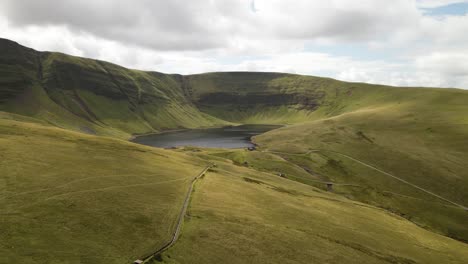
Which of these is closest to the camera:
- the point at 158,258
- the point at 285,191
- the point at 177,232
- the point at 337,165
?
the point at 158,258

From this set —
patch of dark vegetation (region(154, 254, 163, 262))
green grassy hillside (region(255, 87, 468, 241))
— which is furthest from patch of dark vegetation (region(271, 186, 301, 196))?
patch of dark vegetation (region(154, 254, 163, 262))

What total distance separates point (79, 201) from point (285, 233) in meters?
33.3

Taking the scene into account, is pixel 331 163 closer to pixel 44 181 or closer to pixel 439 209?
pixel 439 209

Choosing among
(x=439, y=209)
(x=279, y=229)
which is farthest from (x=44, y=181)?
(x=439, y=209)

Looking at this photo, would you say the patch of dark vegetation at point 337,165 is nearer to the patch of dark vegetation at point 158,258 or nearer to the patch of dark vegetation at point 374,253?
the patch of dark vegetation at point 374,253

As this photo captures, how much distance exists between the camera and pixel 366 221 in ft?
261

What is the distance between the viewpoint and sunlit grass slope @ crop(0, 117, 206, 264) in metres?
40.1

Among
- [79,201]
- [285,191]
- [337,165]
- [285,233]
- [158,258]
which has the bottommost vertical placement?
[285,191]

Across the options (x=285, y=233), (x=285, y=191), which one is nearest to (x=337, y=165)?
(x=285, y=191)

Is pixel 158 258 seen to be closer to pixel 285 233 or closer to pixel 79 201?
pixel 79 201

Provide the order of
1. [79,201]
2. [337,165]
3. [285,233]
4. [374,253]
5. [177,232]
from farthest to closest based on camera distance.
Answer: [337,165] < [374,253] < [285,233] < [79,201] < [177,232]

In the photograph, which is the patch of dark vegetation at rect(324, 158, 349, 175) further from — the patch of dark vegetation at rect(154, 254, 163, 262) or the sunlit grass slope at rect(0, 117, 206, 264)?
the patch of dark vegetation at rect(154, 254, 163, 262)

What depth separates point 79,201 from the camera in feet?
176

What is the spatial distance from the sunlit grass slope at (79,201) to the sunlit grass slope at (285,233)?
15.7 feet
